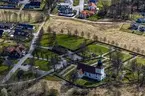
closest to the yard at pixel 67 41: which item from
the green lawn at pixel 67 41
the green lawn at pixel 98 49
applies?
the green lawn at pixel 67 41

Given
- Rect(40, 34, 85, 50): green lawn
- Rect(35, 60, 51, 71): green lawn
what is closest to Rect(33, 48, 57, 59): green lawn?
Rect(35, 60, 51, 71): green lawn

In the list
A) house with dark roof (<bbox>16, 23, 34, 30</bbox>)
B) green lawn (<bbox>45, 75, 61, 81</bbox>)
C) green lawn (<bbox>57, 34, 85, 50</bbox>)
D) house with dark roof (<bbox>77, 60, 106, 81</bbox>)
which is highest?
house with dark roof (<bbox>16, 23, 34, 30</bbox>)

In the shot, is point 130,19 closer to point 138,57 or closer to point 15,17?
point 138,57

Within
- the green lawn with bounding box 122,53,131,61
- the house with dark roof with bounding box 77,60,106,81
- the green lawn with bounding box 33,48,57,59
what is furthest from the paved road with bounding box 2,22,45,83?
the green lawn with bounding box 122,53,131,61

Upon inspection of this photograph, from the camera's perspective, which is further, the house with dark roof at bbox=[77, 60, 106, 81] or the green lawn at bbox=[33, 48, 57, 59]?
the green lawn at bbox=[33, 48, 57, 59]

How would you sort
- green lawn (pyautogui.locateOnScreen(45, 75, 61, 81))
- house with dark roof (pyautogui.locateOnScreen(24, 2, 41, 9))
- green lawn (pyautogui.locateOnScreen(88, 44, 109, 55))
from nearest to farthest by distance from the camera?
green lawn (pyautogui.locateOnScreen(45, 75, 61, 81))
green lawn (pyautogui.locateOnScreen(88, 44, 109, 55))
house with dark roof (pyautogui.locateOnScreen(24, 2, 41, 9))

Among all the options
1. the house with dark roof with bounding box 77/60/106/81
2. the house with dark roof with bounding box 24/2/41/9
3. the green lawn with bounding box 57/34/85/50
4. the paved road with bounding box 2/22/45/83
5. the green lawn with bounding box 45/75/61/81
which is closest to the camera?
the house with dark roof with bounding box 77/60/106/81

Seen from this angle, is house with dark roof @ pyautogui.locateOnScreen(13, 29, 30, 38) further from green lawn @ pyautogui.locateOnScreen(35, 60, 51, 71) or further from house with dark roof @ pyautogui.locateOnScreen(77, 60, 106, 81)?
house with dark roof @ pyautogui.locateOnScreen(77, 60, 106, 81)

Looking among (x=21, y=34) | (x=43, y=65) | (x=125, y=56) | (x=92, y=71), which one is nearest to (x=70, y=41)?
(x=21, y=34)

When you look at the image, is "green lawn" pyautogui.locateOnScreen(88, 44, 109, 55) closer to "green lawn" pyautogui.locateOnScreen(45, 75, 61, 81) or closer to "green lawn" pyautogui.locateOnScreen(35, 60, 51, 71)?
"green lawn" pyautogui.locateOnScreen(35, 60, 51, 71)

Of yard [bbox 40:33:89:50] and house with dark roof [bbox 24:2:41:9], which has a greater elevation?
house with dark roof [bbox 24:2:41:9]
